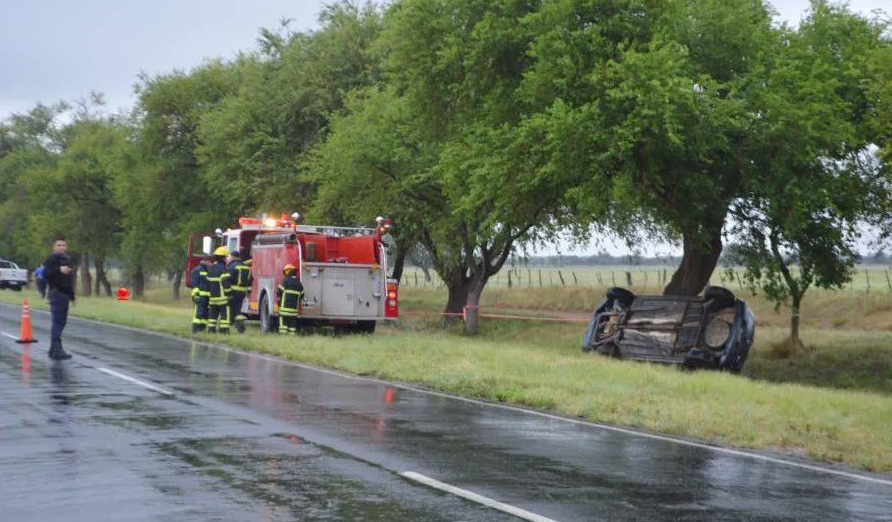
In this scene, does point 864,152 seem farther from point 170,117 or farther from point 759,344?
point 170,117

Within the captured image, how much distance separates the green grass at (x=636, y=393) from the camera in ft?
39.6

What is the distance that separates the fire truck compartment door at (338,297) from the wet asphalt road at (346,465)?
11.9 m

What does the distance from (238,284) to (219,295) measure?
121 cm

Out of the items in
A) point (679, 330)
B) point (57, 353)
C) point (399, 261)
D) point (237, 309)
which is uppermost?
point (399, 261)

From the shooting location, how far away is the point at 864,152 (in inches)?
1100

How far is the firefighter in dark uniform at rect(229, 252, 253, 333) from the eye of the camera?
91.2 feet

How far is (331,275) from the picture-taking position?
27422mm

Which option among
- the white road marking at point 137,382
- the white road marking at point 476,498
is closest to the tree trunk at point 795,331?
the white road marking at point 137,382

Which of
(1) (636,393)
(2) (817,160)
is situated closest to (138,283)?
(2) (817,160)

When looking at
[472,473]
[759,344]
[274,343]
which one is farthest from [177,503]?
[759,344]

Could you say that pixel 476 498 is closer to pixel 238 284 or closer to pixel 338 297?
pixel 338 297

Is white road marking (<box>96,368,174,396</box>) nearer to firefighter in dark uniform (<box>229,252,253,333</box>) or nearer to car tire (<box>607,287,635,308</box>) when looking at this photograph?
firefighter in dark uniform (<box>229,252,253,333</box>)

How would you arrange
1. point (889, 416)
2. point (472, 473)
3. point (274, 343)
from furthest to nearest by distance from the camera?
1. point (274, 343)
2. point (889, 416)
3. point (472, 473)

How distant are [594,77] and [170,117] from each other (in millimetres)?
39673
